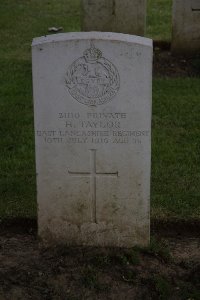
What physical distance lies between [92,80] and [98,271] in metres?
1.25

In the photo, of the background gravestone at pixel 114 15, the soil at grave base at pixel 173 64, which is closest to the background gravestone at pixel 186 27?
the soil at grave base at pixel 173 64

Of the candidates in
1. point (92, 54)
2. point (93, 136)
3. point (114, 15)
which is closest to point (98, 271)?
point (93, 136)

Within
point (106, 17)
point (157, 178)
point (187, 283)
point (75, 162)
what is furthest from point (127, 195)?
point (106, 17)

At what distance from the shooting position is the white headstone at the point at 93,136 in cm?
425

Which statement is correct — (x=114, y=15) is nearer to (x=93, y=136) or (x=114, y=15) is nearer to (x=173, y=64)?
(x=173, y=64)

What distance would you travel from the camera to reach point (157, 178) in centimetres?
586

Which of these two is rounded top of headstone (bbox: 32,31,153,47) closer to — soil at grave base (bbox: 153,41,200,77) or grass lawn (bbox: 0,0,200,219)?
grass lawn (bbox: 0,0,200,219)

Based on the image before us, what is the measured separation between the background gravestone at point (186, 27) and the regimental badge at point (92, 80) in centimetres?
542

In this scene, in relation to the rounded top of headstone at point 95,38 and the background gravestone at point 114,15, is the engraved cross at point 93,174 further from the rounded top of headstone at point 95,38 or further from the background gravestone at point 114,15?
the background gravestone at point 114,15

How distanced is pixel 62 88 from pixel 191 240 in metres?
1.52

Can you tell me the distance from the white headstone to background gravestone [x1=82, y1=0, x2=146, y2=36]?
5237mm

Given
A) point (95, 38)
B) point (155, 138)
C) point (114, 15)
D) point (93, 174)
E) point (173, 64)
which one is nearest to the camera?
point (95, 38)

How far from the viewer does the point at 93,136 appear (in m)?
4.41

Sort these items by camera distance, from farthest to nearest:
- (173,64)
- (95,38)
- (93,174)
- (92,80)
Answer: (173,64), (93,174), (92,80), (95,38)
